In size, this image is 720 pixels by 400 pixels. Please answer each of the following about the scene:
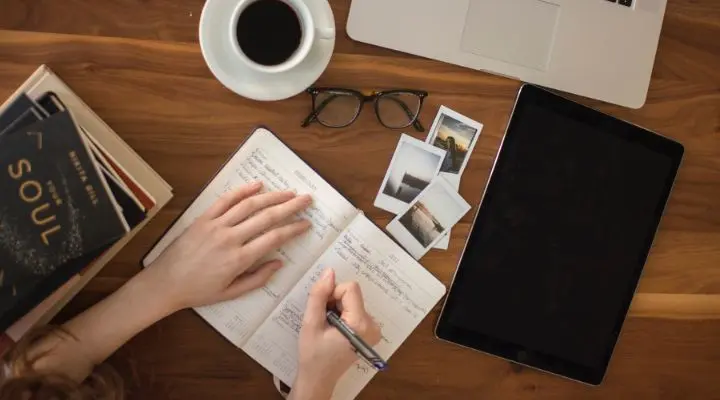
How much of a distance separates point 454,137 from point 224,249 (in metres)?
0.34

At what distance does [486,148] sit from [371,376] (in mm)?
347

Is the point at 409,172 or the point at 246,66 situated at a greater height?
the point at 246,66

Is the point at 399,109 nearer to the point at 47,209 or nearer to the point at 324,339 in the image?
the point at 324,339

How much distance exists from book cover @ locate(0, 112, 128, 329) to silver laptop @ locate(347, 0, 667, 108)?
0.37 metres

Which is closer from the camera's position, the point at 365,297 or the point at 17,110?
the point at 17,110

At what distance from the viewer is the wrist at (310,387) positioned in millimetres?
800

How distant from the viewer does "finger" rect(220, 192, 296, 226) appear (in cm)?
80

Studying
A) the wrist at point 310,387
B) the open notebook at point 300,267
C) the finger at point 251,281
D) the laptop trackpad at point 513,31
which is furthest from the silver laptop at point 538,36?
the wrist at point 310,387

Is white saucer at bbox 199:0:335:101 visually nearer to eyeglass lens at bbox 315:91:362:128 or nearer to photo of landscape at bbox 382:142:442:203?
eyeglass lens at bbox 315:91:362:128

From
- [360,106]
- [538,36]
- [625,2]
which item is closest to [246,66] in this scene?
[360,106]

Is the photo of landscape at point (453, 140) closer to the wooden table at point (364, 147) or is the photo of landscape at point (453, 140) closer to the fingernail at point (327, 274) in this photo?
the wooden table at point (364, 147)

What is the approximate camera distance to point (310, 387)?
80 cm

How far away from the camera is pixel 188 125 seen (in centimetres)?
82

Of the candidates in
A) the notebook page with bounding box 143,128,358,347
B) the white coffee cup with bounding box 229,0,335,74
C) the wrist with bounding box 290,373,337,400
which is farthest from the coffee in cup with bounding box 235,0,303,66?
the wrist with bounding box 290,373,337,400
